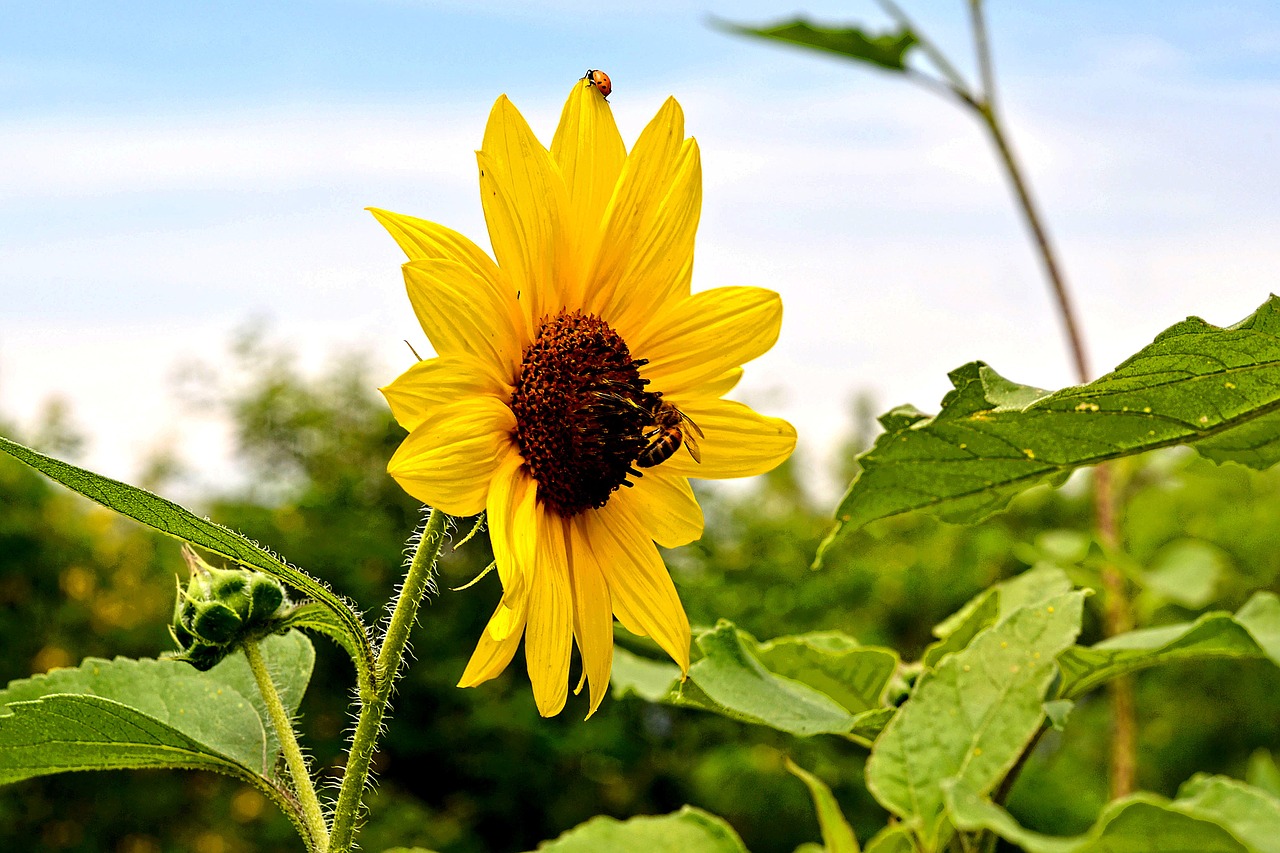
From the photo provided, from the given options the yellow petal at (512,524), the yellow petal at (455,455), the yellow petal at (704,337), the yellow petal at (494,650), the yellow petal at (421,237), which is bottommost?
the yellow petal at (494,650)

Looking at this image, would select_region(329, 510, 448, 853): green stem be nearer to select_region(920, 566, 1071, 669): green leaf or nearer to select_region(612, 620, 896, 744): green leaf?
select_region(612, 620, 896, 744): green leaf

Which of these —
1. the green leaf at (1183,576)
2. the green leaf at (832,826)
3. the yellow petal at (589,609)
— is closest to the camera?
the yellow petal at (589,609)

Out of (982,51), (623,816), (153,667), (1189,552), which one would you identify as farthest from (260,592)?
(623,816)

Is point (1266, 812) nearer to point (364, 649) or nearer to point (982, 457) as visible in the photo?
point (982, 457)

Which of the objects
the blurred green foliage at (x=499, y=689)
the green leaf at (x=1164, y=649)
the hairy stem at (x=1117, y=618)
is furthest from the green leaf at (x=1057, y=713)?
the blurred green foliage at (x=499, y=689)

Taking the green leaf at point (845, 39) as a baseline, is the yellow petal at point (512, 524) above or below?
below

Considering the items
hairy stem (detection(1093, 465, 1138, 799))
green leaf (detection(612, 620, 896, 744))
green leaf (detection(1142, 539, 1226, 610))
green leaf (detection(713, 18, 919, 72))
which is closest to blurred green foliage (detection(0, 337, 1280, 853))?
green leaf (detection(1142, 539, 1226, 610))

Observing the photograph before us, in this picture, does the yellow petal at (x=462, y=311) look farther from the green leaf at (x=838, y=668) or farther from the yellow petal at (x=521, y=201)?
the green leaf at (x=838, y=668)
